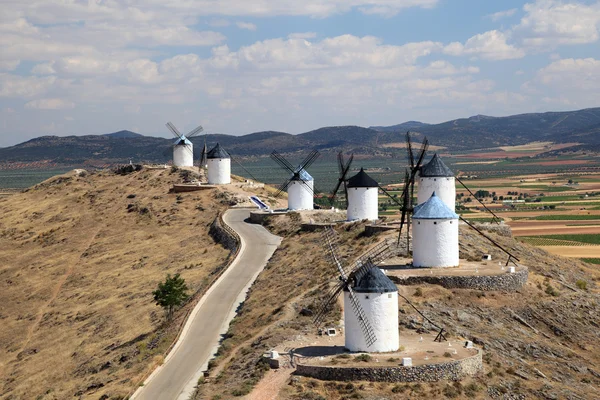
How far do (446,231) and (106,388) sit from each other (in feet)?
54.4

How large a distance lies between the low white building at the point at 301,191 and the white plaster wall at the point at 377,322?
3352 centimetres

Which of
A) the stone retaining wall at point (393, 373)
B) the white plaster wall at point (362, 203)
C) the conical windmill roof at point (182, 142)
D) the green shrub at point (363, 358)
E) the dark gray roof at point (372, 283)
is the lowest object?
the stone retaining wall at point (393, 373)

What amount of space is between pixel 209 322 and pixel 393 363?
14335 millimetres

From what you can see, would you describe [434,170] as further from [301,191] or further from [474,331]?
[301,191]

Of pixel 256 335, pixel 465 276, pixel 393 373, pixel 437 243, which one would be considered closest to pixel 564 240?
pixel 437 243

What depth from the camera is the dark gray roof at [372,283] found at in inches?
1249

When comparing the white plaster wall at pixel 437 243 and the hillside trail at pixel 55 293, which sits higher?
the white plaster wall at pixel 437 243

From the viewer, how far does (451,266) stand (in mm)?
42312

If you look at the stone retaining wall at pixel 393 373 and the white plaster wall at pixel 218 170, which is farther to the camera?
the white plaster wall at pixel 218 170

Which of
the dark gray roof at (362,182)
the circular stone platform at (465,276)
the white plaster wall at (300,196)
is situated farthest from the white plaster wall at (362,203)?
the circular stone platform at (465,276)

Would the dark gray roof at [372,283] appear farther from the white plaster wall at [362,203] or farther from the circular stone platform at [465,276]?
the white plaster wall at [362,203]

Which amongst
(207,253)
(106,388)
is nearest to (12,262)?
(207,253)

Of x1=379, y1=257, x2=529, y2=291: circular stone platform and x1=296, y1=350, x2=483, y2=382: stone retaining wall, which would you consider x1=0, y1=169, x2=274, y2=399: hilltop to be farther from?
x1=379, y1=257, x2=529, y2=291: circular stone platform

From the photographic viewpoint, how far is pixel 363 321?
1250 inches
